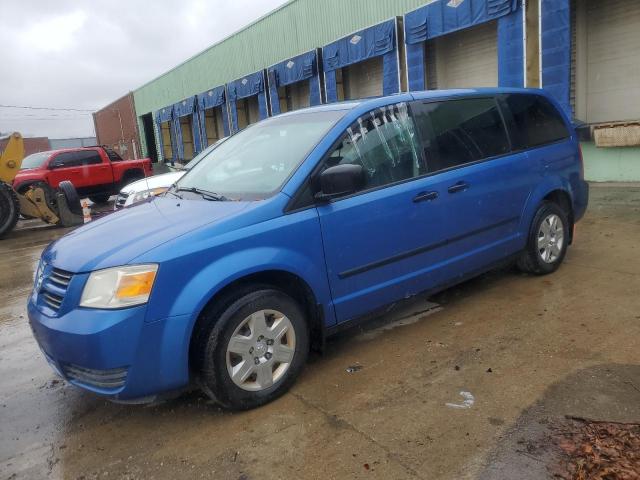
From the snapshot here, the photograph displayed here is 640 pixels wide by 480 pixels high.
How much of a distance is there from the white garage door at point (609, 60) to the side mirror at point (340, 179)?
8748mm

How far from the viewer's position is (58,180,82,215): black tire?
35.7ft

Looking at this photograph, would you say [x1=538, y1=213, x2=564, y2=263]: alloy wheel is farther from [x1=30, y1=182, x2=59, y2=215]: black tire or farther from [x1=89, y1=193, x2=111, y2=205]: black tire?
[x1=89, y1=193, x2=111, y2=205]: black tire

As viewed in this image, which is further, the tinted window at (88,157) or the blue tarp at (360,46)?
the tinted window at (88,157)

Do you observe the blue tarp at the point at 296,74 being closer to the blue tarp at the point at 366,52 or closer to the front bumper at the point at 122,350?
the blue tarp at the point at 366,52

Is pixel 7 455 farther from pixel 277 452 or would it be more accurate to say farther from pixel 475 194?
pixel 475 194

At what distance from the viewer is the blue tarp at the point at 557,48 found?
9336mm

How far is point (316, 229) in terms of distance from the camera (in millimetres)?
3180

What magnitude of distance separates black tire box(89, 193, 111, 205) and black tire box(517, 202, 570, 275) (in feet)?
45.5

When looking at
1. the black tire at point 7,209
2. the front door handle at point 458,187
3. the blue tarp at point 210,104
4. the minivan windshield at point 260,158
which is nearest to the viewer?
the minivan windshield at point 260,158

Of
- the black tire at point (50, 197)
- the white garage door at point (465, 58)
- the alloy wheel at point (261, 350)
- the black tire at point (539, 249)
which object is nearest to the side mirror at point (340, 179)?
the alloy wheel at point (261, 350)

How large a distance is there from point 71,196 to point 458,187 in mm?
9550

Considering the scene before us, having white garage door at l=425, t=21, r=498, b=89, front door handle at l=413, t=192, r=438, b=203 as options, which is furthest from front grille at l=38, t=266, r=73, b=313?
white garage door at l=425, t=21, r=498, b=89

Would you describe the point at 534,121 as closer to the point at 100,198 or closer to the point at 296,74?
the point at 296,74

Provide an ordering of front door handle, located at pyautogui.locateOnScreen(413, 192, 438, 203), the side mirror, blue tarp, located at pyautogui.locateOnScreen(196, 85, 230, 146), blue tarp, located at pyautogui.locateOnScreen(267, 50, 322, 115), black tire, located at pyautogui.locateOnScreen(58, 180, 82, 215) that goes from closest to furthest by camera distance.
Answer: the side mirror < front door handle, located at pyautogui.locateOnScreen(413, 192, 438, 203) < black tire, located at pyautogui.locateOnScreen(58, 180, 82, 215) < blue tarp, located at pyautogui.locateOnScreen(267, 50, 322, 115) < blue tarp, located at pyautogui.locateOnScreen(196, 85, 230, 146)
